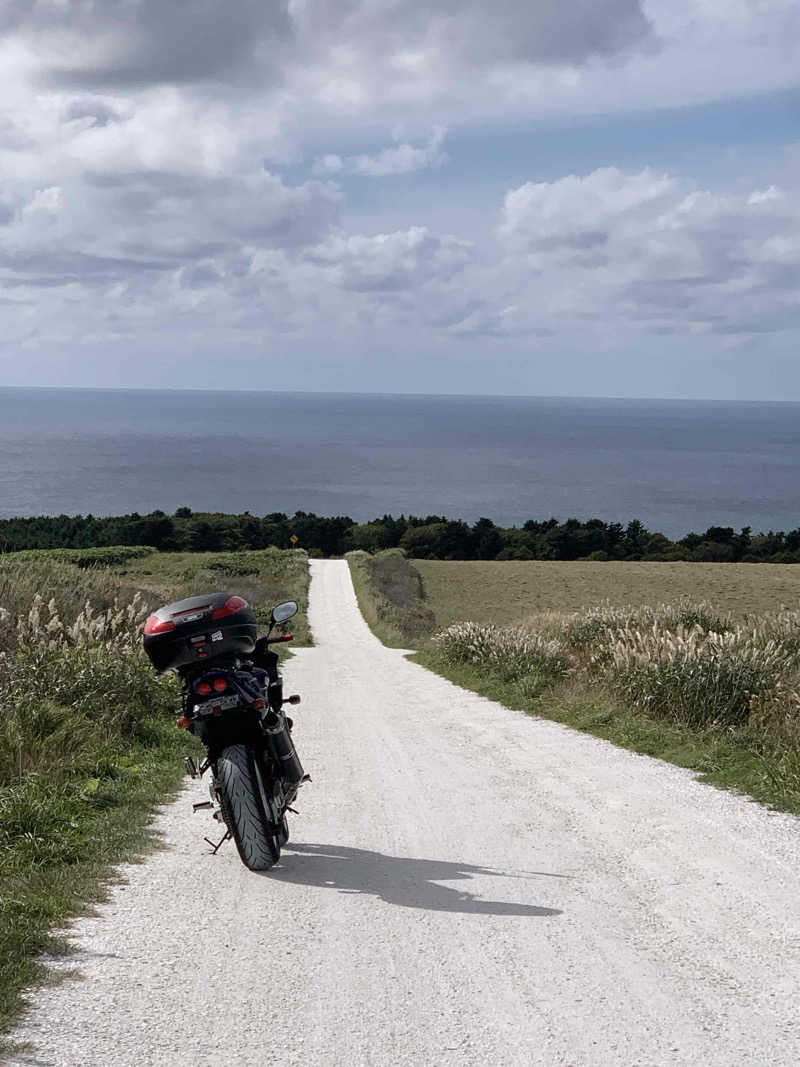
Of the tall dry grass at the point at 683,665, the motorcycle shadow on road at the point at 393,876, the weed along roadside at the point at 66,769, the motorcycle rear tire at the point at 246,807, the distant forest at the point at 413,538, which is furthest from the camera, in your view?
the distant forest at the point at 413,538

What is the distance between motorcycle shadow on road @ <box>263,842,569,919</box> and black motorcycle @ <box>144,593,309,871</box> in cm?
24

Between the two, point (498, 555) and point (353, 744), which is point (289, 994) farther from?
point (498, 555)

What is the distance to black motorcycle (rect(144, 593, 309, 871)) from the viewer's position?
18.6 ft

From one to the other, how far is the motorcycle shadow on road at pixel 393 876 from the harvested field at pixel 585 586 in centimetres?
3493

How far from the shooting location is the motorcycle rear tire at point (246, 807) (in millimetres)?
5602

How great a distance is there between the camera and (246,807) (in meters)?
5.65

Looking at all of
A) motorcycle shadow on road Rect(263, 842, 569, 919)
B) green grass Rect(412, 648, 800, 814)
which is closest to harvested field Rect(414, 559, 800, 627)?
green grass Rect(412, 648, 800, 814)

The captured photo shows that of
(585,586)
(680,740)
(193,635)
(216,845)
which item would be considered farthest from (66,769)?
(585,586)

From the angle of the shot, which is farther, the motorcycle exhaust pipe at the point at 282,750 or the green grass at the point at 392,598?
the green grass at the point at 392,598

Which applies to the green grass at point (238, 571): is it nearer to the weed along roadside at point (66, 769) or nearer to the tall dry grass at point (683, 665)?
the tall dry grass at point (683, 665)

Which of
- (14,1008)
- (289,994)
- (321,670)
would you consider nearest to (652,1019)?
(289,994)

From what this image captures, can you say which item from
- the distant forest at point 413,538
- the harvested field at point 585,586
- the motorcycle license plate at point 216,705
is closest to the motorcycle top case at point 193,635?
the motorcycle license plate at point 216,705

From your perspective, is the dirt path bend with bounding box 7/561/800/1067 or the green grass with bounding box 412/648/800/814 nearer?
the dirt path bend with bounding box 7/561/800/1067

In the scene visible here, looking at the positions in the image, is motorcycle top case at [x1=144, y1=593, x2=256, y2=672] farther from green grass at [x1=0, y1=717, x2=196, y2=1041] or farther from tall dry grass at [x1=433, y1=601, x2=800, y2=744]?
tall dry grass at [x1=433, y1=601, x2=800, y2=744]
